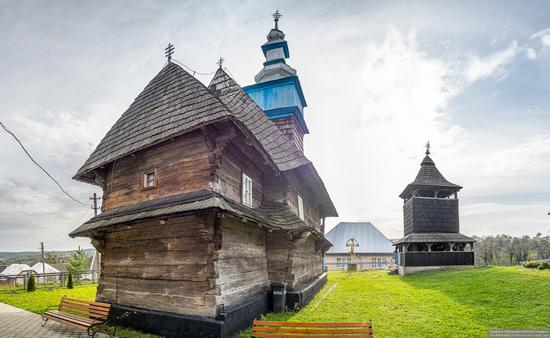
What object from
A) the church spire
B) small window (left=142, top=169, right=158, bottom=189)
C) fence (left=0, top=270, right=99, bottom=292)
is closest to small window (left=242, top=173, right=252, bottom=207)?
small window (left=142, top=169, right=158, bottom=189)

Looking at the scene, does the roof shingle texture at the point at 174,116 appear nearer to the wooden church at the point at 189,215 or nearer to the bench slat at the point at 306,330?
the wooden church at the point at 189,215

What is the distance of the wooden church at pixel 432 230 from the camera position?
22719 millimetres

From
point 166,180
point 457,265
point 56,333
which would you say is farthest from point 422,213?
point 56,333

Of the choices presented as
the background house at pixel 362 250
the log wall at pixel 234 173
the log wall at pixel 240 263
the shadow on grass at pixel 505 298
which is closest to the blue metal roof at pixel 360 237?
the background house at pixel 362 250

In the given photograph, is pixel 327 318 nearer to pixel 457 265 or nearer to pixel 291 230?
pixel 291 230

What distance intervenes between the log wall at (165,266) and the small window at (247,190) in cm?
209

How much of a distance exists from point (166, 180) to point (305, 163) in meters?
5.15

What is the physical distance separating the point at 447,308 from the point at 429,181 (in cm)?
1553

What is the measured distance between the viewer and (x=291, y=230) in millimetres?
9211

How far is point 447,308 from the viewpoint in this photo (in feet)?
33.8

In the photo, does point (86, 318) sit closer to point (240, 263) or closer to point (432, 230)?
point (240, 263)

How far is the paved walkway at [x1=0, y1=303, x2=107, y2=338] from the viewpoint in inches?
303

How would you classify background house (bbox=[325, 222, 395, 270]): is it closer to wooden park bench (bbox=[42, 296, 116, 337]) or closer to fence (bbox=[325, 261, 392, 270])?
fence (bbox=[325, 261, 392, 270])

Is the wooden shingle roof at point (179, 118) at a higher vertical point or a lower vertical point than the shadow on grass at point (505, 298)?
higher
